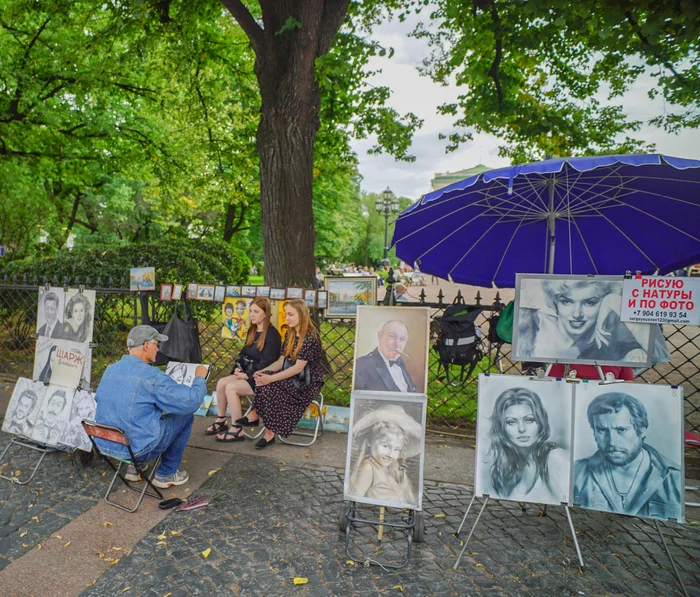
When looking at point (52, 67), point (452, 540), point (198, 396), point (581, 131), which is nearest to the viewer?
point (452, 540)

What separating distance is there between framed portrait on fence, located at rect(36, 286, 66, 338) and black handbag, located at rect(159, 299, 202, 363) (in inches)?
40.6

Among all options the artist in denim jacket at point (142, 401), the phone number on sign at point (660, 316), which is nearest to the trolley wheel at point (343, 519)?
the artist in denim jacket at point (142, 401)

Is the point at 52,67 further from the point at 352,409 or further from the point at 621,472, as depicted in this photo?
the point at 621,472

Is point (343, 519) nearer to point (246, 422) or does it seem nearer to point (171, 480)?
point (171, 480)

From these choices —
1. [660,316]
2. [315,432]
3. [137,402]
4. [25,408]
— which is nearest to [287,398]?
[315,432]

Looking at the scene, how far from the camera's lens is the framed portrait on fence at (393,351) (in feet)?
11.3

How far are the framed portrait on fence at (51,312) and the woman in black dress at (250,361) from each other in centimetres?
176

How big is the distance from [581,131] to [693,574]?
7.23 m

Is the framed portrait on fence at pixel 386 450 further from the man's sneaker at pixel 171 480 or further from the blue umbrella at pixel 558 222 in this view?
the man's sneaker at pixel 171 480

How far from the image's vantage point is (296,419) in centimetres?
488

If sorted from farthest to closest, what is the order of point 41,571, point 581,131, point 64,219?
point 64,219 < point 581,131 < point 41,571

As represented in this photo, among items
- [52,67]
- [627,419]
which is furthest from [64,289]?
[52,67]

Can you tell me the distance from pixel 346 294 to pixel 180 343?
1.98 meters

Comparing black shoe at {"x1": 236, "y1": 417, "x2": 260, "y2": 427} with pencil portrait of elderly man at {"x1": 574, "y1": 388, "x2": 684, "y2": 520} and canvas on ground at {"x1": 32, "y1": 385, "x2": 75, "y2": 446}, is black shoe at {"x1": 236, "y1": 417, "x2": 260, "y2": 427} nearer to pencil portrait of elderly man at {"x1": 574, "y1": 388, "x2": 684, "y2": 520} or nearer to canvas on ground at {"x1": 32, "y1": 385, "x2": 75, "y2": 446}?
canvas on ground at {"x1": 32, "y1": 385, "x2": 75, "y2": 446}
